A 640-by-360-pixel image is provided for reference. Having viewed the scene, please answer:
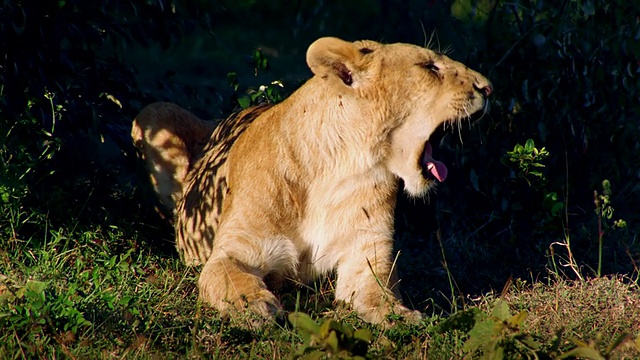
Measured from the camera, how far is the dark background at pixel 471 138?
477 cm

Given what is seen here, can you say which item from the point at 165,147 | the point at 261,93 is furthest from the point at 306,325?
the point at 261,93

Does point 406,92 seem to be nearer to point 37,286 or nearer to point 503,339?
point 503,339

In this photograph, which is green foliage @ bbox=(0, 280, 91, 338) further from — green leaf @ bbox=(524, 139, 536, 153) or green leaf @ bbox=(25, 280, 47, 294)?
green leaf @ bbox=(524, 139, 536, 153)

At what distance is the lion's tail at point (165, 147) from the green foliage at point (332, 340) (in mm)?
2561

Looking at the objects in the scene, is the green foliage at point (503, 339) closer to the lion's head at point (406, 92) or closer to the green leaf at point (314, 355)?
the green leaf at point (314, 355)

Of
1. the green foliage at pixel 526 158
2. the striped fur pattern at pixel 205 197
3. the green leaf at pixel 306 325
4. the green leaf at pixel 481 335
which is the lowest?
the striped fur pattern at pixel 205 197

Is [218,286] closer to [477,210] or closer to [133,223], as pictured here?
[133,223]

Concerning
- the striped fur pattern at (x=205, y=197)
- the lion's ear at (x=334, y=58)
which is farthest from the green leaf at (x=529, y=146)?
the striped fur pattern at (x=205, y=197)

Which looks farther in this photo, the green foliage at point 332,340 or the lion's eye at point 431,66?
the lion's eye at point 431,66

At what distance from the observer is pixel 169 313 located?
13.5 feet

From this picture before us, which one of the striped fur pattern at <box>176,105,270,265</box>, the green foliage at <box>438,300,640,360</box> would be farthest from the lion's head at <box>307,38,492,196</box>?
the green foliage at <box>438,300,640,360</box>

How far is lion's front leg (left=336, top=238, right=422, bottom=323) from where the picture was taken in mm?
4234

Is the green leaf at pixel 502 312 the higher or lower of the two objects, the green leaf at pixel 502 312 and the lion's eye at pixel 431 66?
the lower

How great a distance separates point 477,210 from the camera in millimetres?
5750
